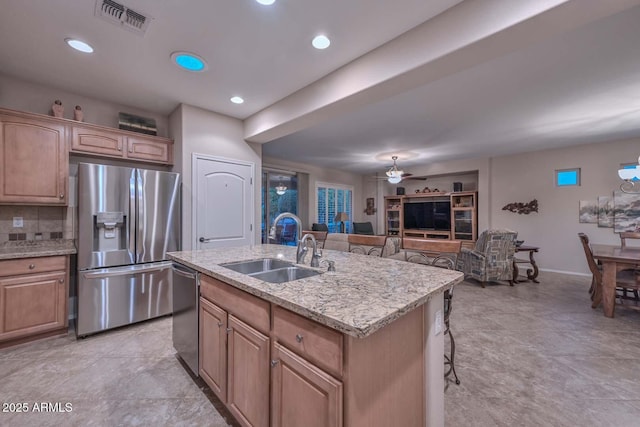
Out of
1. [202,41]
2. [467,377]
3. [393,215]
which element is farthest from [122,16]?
[393,215]

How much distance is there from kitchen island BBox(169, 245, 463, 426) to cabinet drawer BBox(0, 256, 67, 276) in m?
1.98

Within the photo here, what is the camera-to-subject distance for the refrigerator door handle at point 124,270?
2.60 meters

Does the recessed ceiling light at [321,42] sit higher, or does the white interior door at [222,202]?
the recessed ceiling light at [321,42]

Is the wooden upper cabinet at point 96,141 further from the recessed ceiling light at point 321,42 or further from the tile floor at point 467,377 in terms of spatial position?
the recessed ceiling light at point 321,42

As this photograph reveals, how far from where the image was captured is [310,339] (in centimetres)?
103

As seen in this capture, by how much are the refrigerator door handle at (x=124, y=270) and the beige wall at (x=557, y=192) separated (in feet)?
Result: 22.6

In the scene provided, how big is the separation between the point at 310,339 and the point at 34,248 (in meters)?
3.24

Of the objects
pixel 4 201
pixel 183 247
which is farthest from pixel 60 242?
pixel 183 247

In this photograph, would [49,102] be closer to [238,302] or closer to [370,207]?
[238,302]

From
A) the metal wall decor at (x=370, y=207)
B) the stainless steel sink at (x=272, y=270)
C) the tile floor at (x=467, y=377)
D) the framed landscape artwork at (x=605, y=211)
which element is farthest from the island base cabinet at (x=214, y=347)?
the metal wall decor at (x=370, y=207)

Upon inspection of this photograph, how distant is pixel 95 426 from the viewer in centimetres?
154

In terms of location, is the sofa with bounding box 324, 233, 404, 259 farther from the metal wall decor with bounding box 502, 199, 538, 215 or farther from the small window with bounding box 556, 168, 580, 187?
the small window with bounding box 556, 168, 580, 187

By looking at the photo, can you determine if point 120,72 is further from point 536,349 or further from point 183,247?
point 536,349

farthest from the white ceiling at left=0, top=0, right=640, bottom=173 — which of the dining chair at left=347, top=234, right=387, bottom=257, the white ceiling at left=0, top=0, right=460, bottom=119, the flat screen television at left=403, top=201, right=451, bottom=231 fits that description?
the flat screen television at left=403, top=201, right=451, bottom=231
